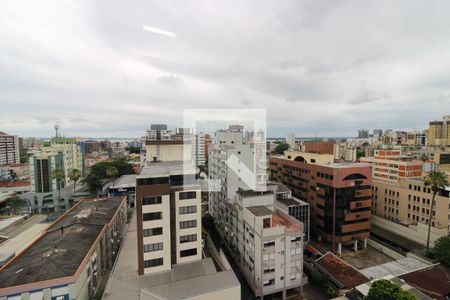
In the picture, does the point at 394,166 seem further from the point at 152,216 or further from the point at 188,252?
the point at 152,216

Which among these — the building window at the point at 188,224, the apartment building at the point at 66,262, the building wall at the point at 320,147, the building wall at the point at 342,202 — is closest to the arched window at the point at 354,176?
the building wall at the point at 342,202

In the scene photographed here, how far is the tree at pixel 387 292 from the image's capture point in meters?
12.4

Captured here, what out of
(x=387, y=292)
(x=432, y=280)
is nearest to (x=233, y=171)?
(x=387, y=292)

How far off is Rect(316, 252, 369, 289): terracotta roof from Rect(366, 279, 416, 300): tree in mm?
3828

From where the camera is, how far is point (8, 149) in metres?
73.0

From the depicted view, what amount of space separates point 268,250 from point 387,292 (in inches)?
281

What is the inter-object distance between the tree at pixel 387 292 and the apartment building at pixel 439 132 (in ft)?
299

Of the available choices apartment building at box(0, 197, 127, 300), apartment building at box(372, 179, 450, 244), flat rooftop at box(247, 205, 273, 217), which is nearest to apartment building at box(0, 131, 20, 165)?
apartment building at box(0, 197, 127, 300)

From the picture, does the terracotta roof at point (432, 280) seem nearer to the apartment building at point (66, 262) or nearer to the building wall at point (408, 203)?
the building wall at point (408, 203)

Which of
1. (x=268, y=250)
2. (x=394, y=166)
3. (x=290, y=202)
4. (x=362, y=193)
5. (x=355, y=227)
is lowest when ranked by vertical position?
(x=355, y=227)

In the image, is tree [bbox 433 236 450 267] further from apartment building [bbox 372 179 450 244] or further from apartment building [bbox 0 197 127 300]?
apartment building [bbox 0 197 127 300]

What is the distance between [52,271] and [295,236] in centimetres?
1580

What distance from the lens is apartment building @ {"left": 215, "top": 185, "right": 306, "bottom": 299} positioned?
1628 cm

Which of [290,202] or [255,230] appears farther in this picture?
[290,202]
